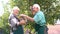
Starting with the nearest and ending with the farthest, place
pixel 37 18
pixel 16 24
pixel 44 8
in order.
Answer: pixel 37 18 < pixel 16 24 < pixel 44 8

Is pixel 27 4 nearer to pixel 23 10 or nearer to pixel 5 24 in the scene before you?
pixel 23 10

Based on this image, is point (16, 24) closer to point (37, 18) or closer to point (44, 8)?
point (37, 18)

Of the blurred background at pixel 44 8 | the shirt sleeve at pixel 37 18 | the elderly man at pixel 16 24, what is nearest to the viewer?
the shirt sleeve at pixel 37 18

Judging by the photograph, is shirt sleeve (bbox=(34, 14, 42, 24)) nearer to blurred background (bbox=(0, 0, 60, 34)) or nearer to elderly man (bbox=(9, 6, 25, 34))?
elderly man (bbox=(9, 6, 25, 34))

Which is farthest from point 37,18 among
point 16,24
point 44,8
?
point 44,8

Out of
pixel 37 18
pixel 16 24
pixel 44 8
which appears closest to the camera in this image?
pixel 37 18

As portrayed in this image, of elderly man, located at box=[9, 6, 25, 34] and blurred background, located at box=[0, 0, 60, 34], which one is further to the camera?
blurred background, located at box=[0, 0, 60, 34]

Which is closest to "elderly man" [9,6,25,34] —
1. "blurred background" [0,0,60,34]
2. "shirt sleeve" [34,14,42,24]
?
"shirt sleeve" [34,14,42,24]

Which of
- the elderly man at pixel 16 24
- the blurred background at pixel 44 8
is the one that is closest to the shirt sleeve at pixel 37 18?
the elderly man at pixel 16 24

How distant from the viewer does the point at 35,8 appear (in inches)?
249

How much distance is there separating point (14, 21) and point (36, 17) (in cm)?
62

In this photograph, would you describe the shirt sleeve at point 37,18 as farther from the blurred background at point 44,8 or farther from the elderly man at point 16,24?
the blurred background at point 44,8

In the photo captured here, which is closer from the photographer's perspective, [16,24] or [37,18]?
[37,18]

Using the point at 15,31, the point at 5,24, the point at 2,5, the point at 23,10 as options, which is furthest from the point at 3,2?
the point at 15,31
